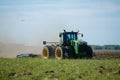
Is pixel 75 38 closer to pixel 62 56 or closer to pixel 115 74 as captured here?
pixel 62 56

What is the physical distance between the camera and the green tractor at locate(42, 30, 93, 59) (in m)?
36.3

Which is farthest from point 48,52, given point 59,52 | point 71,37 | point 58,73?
point 58,73

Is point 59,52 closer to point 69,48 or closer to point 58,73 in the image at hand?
point 69,48

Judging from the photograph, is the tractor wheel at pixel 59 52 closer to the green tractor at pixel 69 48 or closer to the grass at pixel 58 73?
the green tractor at pixel 69 48

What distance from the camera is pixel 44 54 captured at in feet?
132

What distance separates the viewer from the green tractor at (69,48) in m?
36.3

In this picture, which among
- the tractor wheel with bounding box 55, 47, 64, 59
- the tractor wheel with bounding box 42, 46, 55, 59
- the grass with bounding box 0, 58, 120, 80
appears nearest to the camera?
the grass with bounding box 0, 58, 120, 80

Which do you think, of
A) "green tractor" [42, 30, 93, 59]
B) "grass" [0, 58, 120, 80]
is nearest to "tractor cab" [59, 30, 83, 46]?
"green tractor" [42, 30, 93, 59]

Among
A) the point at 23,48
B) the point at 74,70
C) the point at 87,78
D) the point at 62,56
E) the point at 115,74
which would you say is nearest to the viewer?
the point at 87,78

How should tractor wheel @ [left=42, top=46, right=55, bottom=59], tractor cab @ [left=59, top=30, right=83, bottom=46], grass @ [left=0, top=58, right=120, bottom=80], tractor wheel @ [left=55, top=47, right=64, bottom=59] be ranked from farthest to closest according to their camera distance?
tractor wheel @ [left=42, top=46, right=55, bottom=59] < tractor cab @ [left=59, top=30, right=83, bottom=46] < tractor wheel @ [left=55, top=47, right=64, bottom=59] < grass @ [left=0, top=58, right=120, bottom=80]

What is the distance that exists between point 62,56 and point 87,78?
1818cm

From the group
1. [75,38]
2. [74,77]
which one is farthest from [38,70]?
[75,38]

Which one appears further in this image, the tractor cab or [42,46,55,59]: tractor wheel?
[42,46,55,59]: tractor wheel

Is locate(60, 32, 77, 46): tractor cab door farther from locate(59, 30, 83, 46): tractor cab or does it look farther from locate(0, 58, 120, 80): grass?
locate(0, 58, 120, 80): grass
